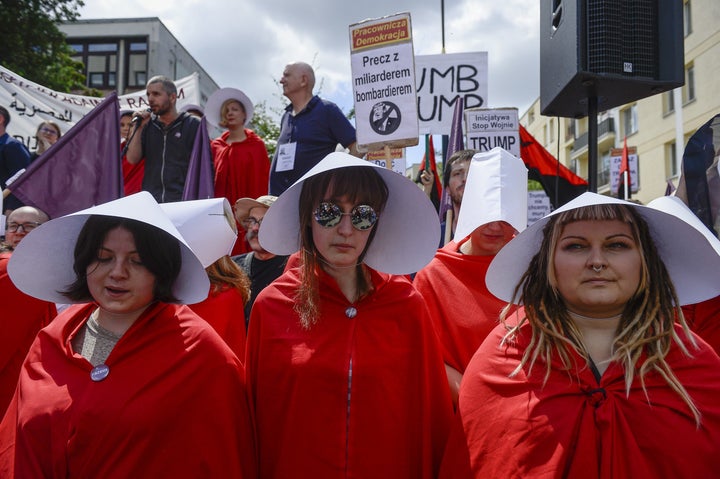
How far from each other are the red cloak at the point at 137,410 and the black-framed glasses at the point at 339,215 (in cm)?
68

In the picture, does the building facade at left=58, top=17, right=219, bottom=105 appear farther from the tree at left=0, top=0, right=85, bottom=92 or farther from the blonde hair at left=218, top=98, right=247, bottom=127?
the blonde hair at left=218, top=98, right=247, bottom=127

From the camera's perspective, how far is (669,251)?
2473mm

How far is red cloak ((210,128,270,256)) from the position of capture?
271 inches

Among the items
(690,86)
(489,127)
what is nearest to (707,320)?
(489,127)

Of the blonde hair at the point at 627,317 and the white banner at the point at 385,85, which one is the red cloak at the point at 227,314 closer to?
the blonde hair at the point at 627,317

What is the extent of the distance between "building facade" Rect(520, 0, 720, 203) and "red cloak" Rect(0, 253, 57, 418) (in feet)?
49.1

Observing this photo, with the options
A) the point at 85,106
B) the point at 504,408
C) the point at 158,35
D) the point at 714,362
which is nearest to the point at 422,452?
the point at 504,408

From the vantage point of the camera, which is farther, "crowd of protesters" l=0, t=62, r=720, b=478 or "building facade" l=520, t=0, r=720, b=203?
"building facade" l=520, t=0, r=720, b=203

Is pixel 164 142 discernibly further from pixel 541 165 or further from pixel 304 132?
pixel 541 165

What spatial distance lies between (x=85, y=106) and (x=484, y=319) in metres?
8.91

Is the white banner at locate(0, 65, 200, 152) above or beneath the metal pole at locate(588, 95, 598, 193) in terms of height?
above

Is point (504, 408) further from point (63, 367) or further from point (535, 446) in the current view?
point (63, 367)

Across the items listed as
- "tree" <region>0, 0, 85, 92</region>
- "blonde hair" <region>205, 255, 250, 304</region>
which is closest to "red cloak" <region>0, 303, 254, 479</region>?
"blonde hair" <region>205, 255, 250, 304</region>

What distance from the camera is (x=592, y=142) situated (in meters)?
4.06
